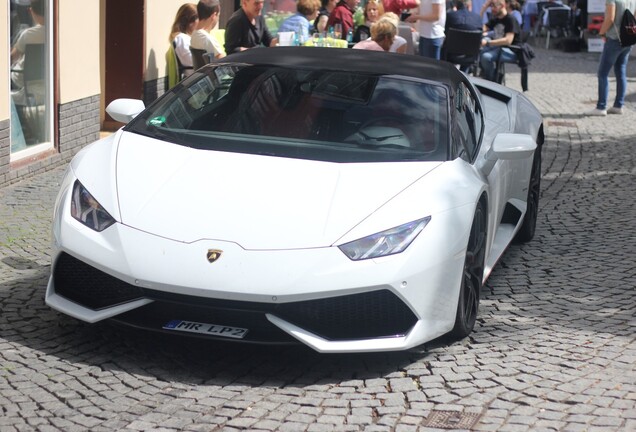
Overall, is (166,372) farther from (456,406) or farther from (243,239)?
(456,406)

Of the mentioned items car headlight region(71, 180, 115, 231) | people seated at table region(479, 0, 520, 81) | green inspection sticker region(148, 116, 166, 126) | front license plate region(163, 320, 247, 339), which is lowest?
people seated at table region(479, 0, 520, 81)

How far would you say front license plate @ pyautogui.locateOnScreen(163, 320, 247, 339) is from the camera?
5.11m

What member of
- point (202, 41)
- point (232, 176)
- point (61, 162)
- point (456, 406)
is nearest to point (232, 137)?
point (232, 176)

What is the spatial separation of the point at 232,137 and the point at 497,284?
78.8 inches

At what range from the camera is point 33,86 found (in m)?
10.3

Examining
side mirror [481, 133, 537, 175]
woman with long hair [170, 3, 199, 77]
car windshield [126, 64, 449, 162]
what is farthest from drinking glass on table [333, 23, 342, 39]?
side mirror [481, 133, 537, 175]

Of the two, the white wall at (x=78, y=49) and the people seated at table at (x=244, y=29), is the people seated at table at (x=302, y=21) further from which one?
the white wall at (x=78, y=49)

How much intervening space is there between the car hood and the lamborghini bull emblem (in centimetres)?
8

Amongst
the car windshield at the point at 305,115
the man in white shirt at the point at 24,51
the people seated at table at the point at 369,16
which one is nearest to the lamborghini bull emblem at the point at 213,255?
the car windshield at the point at 305,115

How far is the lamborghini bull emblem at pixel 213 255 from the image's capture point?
5.09 m

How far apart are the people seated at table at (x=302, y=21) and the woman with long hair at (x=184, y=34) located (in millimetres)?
1093

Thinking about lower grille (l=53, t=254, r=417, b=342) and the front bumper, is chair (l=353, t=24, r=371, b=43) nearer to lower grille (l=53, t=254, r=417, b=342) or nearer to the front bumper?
the front bumper

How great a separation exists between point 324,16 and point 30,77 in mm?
6075

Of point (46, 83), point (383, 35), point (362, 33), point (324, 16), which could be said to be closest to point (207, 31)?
point (383, 35)
